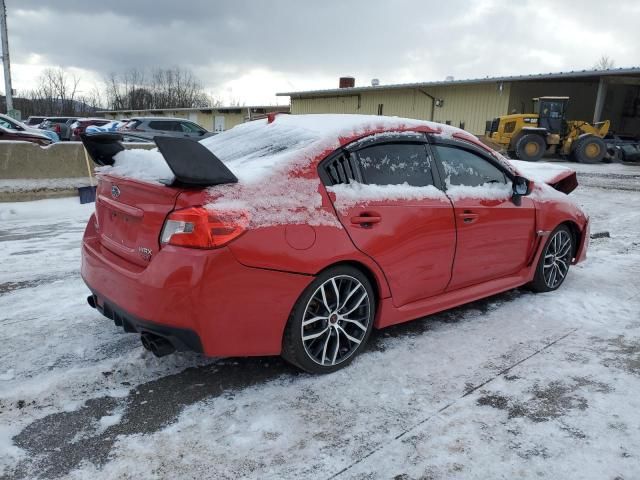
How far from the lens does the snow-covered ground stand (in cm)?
234

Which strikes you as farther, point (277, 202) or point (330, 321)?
point (330, 321)

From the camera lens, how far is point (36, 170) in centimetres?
944

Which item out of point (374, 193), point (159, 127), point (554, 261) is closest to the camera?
point (374, 193)

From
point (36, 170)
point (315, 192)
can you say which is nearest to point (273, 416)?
point (315, 192)

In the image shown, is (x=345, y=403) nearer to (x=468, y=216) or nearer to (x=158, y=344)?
(x=158, y=344)

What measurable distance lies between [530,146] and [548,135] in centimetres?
105

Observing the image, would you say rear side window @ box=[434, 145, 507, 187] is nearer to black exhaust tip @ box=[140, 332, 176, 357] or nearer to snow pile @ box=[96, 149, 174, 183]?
snow pile @ box=[96, 149, 174, 183]

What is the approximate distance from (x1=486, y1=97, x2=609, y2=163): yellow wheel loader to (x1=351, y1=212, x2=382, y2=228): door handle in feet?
57.7

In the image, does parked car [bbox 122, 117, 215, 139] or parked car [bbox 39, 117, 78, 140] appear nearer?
parked car [bbox 122, 117, 215, 139]

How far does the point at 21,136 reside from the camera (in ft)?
44.6

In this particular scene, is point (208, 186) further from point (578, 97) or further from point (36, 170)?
point (578, 97)

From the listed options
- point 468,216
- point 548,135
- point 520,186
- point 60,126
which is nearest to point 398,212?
point 468,216

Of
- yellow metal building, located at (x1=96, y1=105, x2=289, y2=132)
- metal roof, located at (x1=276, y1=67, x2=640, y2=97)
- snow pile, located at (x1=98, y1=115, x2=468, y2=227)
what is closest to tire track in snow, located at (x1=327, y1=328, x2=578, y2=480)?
snow pile, located at (x1=98, y1=115, x2=468, y2=227)

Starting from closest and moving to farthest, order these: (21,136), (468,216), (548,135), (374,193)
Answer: (374,193)
(468,216)
(21,136)
(548,135)
